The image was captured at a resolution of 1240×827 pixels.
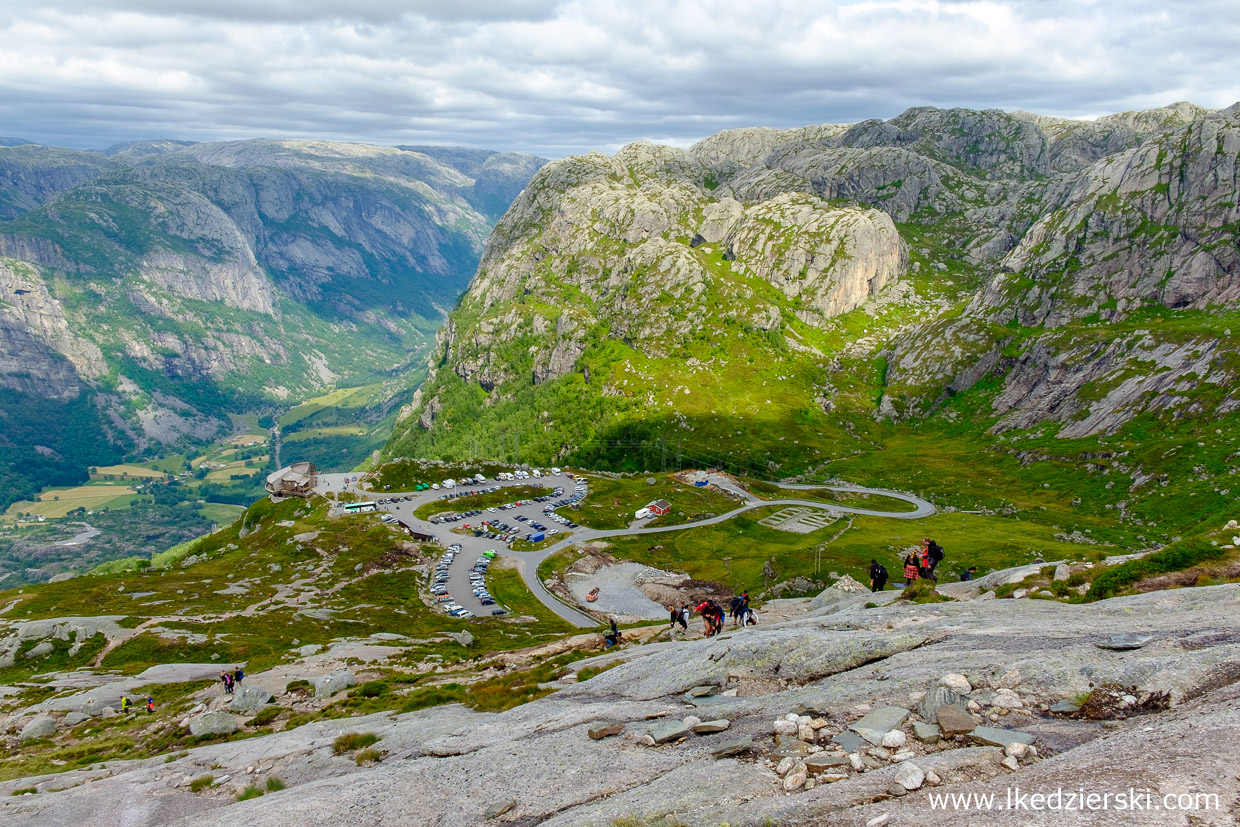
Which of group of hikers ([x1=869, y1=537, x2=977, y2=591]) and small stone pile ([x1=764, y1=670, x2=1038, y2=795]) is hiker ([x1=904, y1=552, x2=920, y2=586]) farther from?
small stone pile ([x1=764, y1=670, x2=1038, y2=795])

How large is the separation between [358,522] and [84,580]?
183 feet

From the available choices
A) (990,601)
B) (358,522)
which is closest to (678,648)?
(990,601)

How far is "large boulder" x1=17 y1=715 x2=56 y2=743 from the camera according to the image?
4975cm

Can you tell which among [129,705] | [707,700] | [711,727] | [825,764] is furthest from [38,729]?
[825,764]

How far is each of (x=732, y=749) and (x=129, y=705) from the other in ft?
210

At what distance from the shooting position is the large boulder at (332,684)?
4928 cm

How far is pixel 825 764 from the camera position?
16.7m

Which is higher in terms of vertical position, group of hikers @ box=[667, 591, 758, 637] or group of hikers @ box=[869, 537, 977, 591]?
group of hikers @ box=[869, 537, 977, 591]

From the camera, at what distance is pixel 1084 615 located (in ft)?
85.4

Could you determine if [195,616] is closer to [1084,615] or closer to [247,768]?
[247,768]

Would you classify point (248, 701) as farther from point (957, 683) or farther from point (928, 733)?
point (957, 683)

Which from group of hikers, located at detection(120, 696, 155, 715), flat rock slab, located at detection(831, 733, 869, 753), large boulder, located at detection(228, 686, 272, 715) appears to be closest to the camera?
flat rock slab, located at detection(831, 733, 869, 753)

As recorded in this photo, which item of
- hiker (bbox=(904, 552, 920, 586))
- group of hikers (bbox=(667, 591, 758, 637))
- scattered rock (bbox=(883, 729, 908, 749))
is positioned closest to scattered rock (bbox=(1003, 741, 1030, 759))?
scattered rock (bbox=(883, 729, 908, 749))

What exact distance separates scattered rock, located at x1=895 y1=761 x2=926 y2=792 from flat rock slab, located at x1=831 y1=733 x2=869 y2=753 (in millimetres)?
2122
